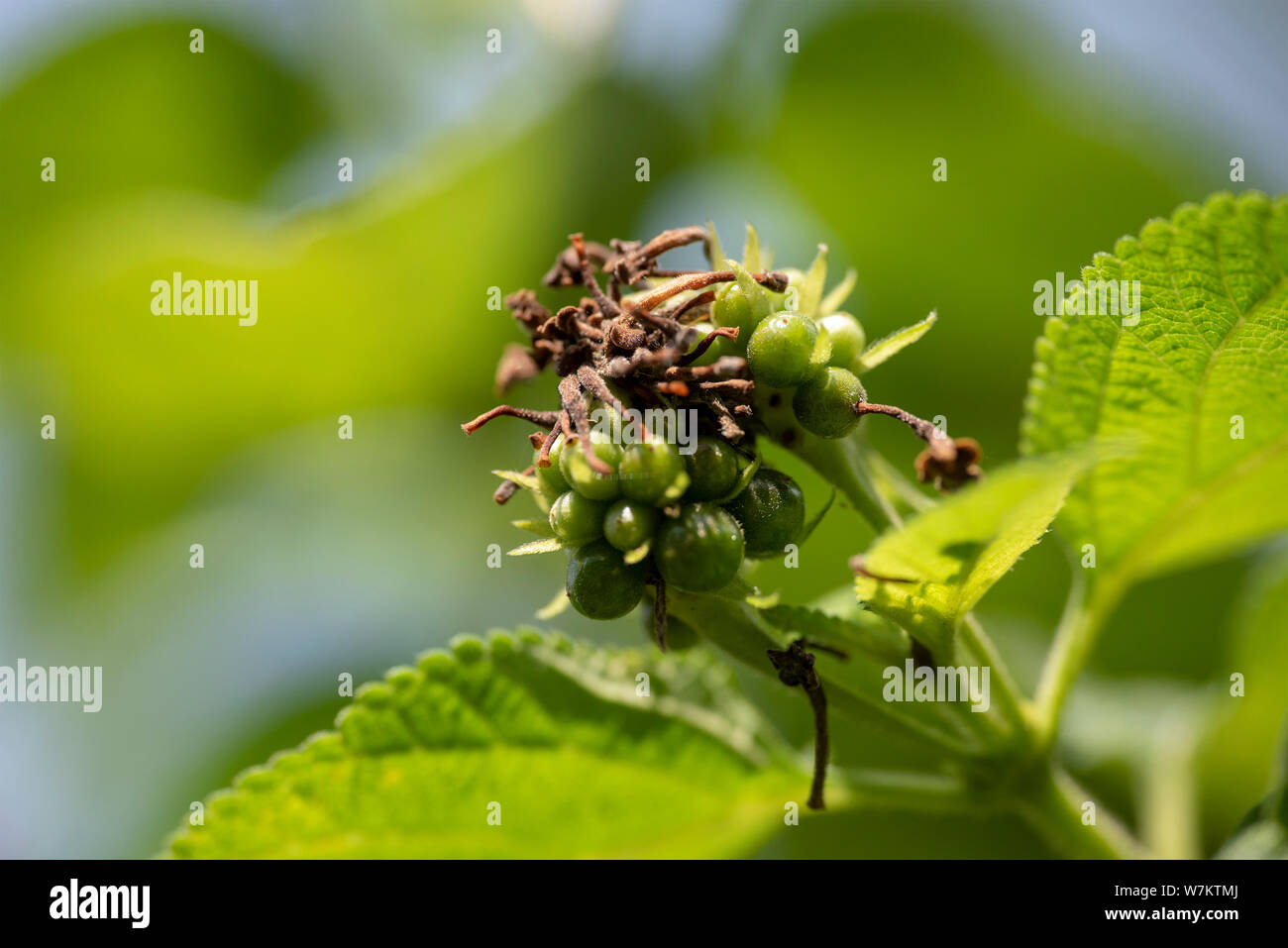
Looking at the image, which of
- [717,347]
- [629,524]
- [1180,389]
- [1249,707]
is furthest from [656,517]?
[1249,707]

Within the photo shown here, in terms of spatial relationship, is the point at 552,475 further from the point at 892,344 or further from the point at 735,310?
the point at 892,344

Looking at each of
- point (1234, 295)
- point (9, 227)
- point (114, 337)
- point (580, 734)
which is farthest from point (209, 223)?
point (1234, 295)

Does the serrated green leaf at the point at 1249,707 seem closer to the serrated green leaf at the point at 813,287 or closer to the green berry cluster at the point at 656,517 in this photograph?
the serrated green leaf at the point at 813,287

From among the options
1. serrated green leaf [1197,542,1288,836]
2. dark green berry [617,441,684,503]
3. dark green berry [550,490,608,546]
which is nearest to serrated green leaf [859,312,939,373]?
dark green berry [617,441,684,503]

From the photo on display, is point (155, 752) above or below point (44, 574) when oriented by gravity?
below

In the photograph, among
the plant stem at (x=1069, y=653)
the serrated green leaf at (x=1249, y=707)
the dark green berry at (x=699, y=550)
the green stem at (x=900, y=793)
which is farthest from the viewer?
the serrated green leaf at (x=1249, y=707)

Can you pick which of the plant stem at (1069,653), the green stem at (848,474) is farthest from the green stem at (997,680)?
the green stem at (848,474)

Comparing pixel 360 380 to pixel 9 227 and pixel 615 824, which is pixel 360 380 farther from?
pixel 615 824

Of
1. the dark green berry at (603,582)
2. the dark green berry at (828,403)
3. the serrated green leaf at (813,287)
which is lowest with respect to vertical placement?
the dark green berry at (603,582)
